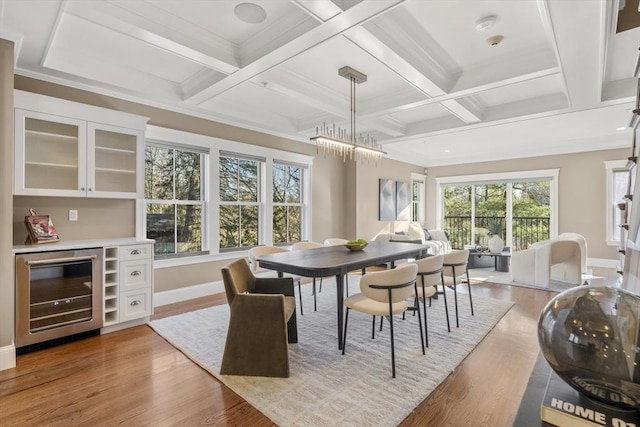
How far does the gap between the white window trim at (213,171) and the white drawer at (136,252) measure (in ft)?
1.71

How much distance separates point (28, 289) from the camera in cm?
268

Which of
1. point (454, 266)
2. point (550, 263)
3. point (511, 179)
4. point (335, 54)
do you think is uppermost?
point (335, 54)

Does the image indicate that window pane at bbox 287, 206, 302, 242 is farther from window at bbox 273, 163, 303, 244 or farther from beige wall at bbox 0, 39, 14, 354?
beige wall at bbox 0, 39, 14, 354

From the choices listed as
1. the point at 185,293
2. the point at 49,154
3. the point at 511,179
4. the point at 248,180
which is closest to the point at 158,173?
the point at 49,154

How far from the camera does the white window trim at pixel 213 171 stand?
4.02 m

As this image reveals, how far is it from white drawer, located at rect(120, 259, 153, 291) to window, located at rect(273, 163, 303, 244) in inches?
Answer: 91.0

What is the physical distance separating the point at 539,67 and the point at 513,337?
260cm

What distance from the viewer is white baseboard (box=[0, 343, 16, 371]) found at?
96.5 inches

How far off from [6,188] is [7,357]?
4.24 feet

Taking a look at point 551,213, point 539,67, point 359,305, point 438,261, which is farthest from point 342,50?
point 551,213

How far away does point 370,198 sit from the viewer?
23.0 feet

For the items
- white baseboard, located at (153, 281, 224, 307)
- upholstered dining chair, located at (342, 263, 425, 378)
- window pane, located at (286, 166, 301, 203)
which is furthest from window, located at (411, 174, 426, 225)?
upholstered dining chair, located at (342, 263, 425, 378)

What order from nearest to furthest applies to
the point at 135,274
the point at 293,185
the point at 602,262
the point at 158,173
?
the point at 135,274
the point at 158,173
the point at 293,185
the point at 602,262

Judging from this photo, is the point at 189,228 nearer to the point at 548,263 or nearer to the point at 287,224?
the point at 287,224
